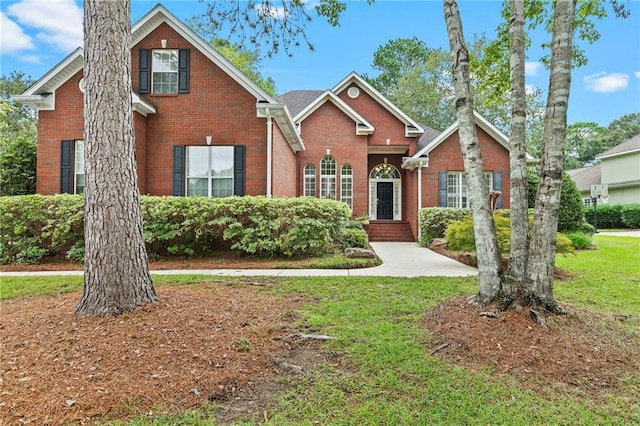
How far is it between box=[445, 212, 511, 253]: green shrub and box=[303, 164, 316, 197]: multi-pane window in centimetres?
824

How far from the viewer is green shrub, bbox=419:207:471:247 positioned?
14.8m

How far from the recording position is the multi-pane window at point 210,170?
11.3 metres

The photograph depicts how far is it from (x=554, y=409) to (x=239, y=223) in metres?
7.54

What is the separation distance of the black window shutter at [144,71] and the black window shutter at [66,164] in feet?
8.91

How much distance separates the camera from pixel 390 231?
17.5 m

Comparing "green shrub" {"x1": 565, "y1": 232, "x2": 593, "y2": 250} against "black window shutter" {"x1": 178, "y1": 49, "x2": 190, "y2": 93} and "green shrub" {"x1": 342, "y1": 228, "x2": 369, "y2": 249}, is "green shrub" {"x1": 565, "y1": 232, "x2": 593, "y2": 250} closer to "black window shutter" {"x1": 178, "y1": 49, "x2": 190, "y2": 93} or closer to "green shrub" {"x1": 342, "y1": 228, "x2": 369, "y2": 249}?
"green shrub" {"x1": 342, "y1": 228, "x2": 369, "y2": 249}

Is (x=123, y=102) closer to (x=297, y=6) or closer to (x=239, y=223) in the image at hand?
(x=297, y=6)

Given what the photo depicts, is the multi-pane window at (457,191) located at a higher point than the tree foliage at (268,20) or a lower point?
lower

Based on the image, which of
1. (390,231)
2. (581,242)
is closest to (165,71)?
(390,231)

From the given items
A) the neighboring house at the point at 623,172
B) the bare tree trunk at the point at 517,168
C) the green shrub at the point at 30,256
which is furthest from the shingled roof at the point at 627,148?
the green shrub at the point at 30,256

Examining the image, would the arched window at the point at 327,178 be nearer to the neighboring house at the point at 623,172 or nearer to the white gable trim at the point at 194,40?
the white gable trim at the point at 194,40

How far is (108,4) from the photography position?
13.3 feet

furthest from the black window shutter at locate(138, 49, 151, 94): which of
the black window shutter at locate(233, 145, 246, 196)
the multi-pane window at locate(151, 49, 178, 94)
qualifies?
the black window shutter at locate(233, 145, 246, 196)

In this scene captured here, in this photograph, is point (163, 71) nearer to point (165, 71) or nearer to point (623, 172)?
point (165, 71)
